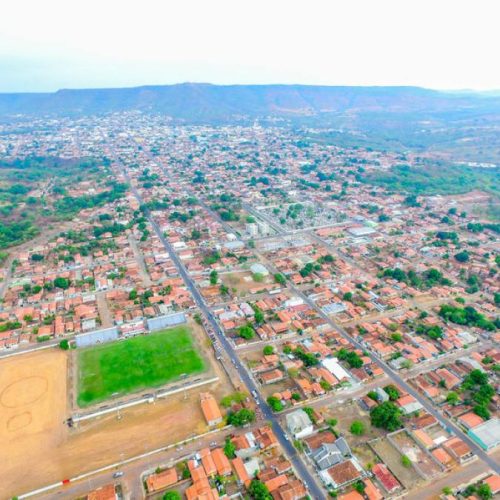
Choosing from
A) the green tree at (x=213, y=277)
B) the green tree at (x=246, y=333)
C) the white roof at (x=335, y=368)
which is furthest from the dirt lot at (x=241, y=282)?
the white roof at (x=335, y=368)

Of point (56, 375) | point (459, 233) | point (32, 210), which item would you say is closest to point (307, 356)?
point (56, 375)

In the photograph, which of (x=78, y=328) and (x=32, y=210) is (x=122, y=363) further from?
(x=32, y=210)

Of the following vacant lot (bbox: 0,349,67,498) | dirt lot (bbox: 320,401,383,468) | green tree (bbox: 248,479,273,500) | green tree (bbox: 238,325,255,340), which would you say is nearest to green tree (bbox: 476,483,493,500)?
dirt lot (bbox: 320,401,383,468)

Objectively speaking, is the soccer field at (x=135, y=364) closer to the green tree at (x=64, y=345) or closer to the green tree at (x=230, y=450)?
the green tree at (x=64, y=345)

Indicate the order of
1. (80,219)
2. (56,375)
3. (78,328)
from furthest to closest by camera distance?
(80,219) < (78,328) < (56,375)

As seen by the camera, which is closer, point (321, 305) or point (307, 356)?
point (307, 356)

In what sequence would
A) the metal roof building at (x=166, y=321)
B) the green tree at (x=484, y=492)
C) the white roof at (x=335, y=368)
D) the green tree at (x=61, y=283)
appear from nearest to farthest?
the green tree at (x=484, y=492)
the white roof at (x=335, y=368)
the metal roof building at (x=166, y=321)
the green tree at (x=61, y=283)

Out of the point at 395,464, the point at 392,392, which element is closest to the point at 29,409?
the point at 395,464
